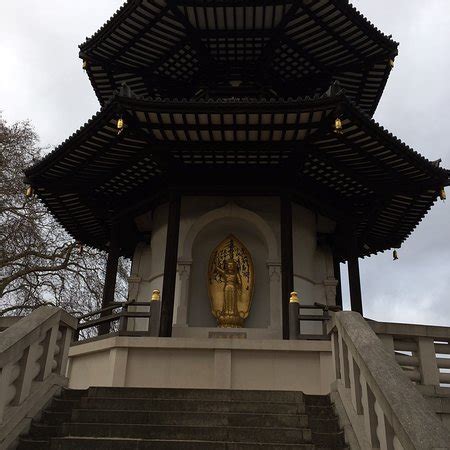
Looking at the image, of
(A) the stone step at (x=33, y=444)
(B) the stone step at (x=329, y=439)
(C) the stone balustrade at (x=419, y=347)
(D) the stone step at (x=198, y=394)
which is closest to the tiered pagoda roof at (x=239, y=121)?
(C) the stone balustrade at (x=419, y=347)

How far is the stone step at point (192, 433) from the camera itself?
5.45 m

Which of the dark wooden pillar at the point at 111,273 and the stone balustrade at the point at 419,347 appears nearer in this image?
the stone balustrade at the point at 419,347

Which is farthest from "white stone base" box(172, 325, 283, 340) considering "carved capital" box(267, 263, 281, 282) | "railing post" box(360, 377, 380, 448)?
"railing post" box(360, 377, 380, 448)

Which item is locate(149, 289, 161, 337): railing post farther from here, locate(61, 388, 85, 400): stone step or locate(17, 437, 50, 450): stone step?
locate(17, 437, 50, 450): stone step

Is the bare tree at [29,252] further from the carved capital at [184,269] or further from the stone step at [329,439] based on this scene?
the stone step at [329,439]

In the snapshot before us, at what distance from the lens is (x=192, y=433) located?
5547 millimetres

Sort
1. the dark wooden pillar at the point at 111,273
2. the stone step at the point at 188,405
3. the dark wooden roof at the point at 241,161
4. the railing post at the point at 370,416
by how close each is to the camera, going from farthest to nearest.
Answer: the dark wooden pillar at the point at 111,273 < the dark wooden roof at the point at 241,161 < the stone step at the point at 188,405 < the railing post at the point at 370,416

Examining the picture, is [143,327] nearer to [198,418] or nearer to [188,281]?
[188,281]

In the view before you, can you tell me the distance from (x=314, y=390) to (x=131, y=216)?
301 inches

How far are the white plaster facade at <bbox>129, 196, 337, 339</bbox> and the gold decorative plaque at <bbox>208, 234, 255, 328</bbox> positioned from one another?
0.21 m

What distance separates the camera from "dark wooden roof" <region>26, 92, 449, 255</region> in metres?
10.4

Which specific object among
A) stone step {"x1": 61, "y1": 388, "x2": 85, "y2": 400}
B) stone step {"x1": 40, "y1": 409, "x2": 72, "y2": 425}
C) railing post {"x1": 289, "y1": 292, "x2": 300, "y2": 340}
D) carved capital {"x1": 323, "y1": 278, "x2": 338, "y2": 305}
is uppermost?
carved capital {"x1": 323, "y1": 278, "x2": 338, "y2": 305}

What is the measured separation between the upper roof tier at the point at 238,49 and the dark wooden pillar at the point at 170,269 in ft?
11.0

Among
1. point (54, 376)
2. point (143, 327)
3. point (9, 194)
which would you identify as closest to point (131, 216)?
point (143, 327)
